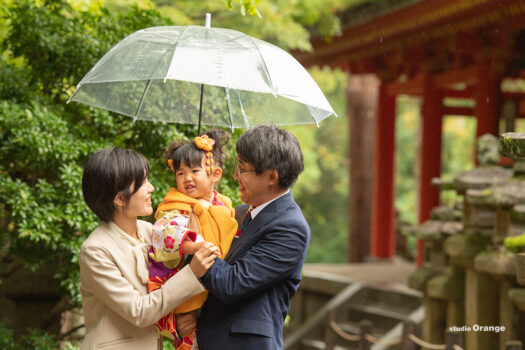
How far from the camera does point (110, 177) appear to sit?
216 cm

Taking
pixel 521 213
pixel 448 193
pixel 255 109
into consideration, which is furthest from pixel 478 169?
pixel 448 193

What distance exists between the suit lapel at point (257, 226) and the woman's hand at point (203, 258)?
10 cm

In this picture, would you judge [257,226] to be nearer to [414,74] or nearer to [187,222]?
[187,222]

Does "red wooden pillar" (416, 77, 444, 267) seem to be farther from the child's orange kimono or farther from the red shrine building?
the child's orange kimono

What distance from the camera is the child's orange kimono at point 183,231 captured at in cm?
214

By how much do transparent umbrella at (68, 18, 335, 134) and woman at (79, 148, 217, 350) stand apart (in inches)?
15.2

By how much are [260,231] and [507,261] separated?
3.24m

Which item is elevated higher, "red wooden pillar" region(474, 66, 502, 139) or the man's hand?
"red wooden pillar" region(474, 66, 502, 139)

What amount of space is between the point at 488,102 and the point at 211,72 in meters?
5.90

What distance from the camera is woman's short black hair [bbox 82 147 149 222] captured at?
2166 millimetres

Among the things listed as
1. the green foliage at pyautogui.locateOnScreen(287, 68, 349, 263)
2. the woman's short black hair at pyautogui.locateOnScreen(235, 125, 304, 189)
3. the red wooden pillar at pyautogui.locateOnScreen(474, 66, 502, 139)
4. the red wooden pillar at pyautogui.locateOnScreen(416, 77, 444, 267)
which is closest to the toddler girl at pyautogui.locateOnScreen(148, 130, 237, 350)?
the woman's short black hair at pyautogui.locateOnScreen(235, 125, 304, 189)

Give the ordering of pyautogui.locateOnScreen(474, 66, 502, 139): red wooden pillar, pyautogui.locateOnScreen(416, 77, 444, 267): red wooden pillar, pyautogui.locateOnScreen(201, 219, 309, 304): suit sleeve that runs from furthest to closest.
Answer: pyautogui.locateOnScreen(416, 77, 444, 267): red wooden pillar → pyautogui.locateOnScreen(474, 66, 502, 139): red wooden pillar → pyautogui.locateOnScreen(201, 219, 309, 304): suit sleeve

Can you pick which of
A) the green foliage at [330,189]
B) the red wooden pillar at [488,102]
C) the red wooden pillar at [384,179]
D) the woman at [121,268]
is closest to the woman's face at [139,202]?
the woman at [121,268]

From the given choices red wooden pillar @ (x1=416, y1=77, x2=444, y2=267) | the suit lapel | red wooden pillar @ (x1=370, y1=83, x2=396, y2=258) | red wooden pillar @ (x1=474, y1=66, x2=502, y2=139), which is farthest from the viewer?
red wooden pillar @ (x1=370, y1=83, x2=396, y2=258)
